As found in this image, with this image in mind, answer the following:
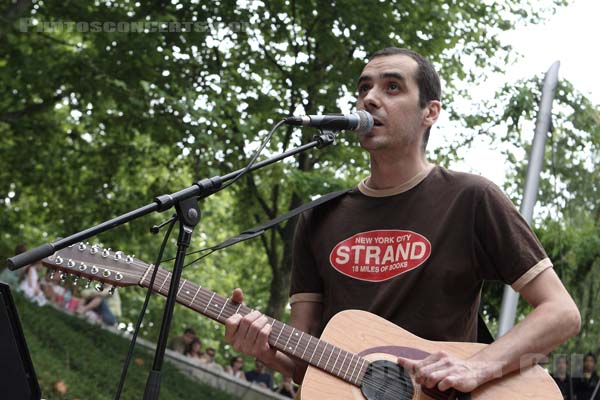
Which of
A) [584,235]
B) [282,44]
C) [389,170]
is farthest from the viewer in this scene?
[282,44]

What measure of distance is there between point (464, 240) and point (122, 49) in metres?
8.78

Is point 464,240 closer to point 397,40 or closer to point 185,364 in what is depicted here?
point 397,40

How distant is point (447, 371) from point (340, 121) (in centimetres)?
109

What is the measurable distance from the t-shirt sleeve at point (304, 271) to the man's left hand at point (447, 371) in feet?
2.06

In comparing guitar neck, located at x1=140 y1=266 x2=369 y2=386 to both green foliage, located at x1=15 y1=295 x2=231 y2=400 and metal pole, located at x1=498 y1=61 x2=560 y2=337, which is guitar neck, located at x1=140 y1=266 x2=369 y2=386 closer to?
metal pole, located at x1=498 y1=61 x2=560 y2=337

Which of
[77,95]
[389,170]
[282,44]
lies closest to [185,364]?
[77,95]

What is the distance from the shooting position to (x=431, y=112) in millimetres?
3984

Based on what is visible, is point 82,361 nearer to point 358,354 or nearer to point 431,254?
point 358,354

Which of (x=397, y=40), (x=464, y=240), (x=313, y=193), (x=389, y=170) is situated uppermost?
(x=397, y=40)

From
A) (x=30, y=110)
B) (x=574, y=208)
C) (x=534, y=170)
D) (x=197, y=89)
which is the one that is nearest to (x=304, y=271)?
(x=534, y=170)

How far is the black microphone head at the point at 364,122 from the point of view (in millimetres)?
3594

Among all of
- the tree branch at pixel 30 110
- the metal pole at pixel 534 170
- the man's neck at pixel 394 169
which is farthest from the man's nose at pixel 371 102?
the tree branch at pixel 30 110

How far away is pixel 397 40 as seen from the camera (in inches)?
498

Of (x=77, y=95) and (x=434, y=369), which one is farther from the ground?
(x=77, y=95)
